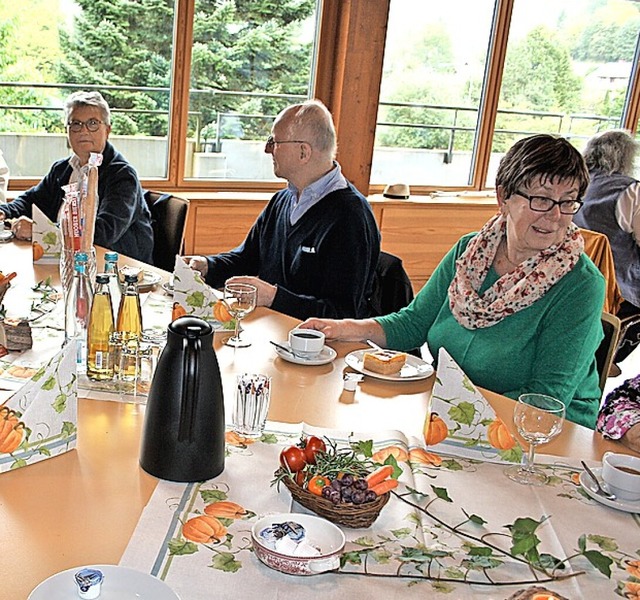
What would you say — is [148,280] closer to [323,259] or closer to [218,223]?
[323,259]

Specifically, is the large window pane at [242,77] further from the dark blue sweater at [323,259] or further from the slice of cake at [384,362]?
the slice of cake at [384,362]

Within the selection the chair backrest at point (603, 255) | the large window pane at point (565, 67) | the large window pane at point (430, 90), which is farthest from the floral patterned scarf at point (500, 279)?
the large window pane at point (565, 67)

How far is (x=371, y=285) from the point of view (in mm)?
2715

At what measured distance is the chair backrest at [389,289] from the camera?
2648mm

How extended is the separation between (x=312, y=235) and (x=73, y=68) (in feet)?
8.42

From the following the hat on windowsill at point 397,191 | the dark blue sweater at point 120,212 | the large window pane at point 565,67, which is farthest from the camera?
the large window pane at point 565,67

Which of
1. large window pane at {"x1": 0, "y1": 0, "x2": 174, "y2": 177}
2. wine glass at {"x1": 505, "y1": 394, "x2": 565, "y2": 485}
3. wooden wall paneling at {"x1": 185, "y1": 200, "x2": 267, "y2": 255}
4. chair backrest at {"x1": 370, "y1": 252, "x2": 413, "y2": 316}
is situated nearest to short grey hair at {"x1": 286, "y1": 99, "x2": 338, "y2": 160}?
chair backrest at {"x1": 370, "y1": 252, "x2": 413, "y2": 316}

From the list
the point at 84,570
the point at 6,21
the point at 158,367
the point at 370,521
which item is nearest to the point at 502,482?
the point at 370,521

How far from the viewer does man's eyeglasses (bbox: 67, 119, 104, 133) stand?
3.52 meters

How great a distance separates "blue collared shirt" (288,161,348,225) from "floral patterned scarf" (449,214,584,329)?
2.40ft

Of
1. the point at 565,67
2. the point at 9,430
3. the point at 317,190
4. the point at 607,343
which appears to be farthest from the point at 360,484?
the point at 565,67

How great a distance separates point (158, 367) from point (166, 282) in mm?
1211

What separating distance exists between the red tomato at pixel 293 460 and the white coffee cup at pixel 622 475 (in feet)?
1.74

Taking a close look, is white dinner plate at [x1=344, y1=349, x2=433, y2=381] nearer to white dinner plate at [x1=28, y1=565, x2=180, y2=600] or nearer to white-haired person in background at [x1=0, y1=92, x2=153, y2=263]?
white dinner plate at [x1=28, y1=565, x2=180, y2=600]
